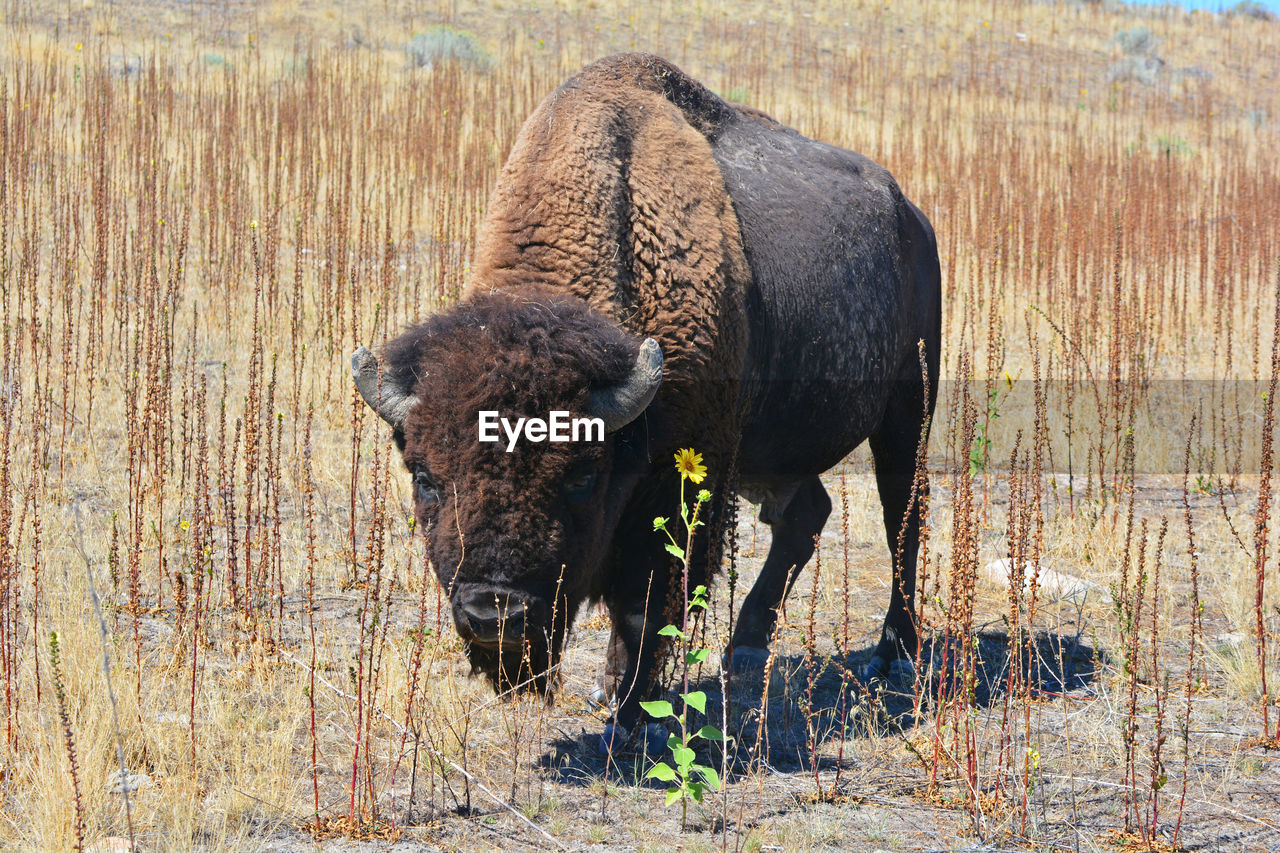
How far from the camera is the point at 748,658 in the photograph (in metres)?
5.70

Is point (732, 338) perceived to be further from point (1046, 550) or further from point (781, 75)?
point (781, 75)

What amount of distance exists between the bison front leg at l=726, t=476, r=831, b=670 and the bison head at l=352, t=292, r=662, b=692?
6.49 ft

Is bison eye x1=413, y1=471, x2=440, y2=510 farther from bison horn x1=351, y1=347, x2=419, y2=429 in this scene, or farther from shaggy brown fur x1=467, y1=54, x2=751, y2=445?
shaggy brown fur x1=467, y1=54, x2=751, y2=445

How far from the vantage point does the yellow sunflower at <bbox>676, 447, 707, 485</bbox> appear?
3.88 meters

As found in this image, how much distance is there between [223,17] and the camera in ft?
Result: 75.7

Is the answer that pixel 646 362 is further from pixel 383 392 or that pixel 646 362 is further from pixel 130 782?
pixel 130 782

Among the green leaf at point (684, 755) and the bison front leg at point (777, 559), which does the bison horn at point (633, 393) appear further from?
the bison front leg at point (777, 559)

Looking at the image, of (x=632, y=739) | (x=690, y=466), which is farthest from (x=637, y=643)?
(x=690, y=466)

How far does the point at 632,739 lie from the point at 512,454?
1301 mm

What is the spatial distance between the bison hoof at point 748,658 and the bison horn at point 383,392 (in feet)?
7.82

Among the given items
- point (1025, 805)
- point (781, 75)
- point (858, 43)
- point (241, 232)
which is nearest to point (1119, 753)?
point (1025, 805)

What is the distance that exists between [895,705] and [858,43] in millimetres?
25738

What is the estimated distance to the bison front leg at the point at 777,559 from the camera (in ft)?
19.1

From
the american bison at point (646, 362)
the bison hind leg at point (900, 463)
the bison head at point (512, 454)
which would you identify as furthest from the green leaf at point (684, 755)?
the bison hind leg at point (900, 463)
